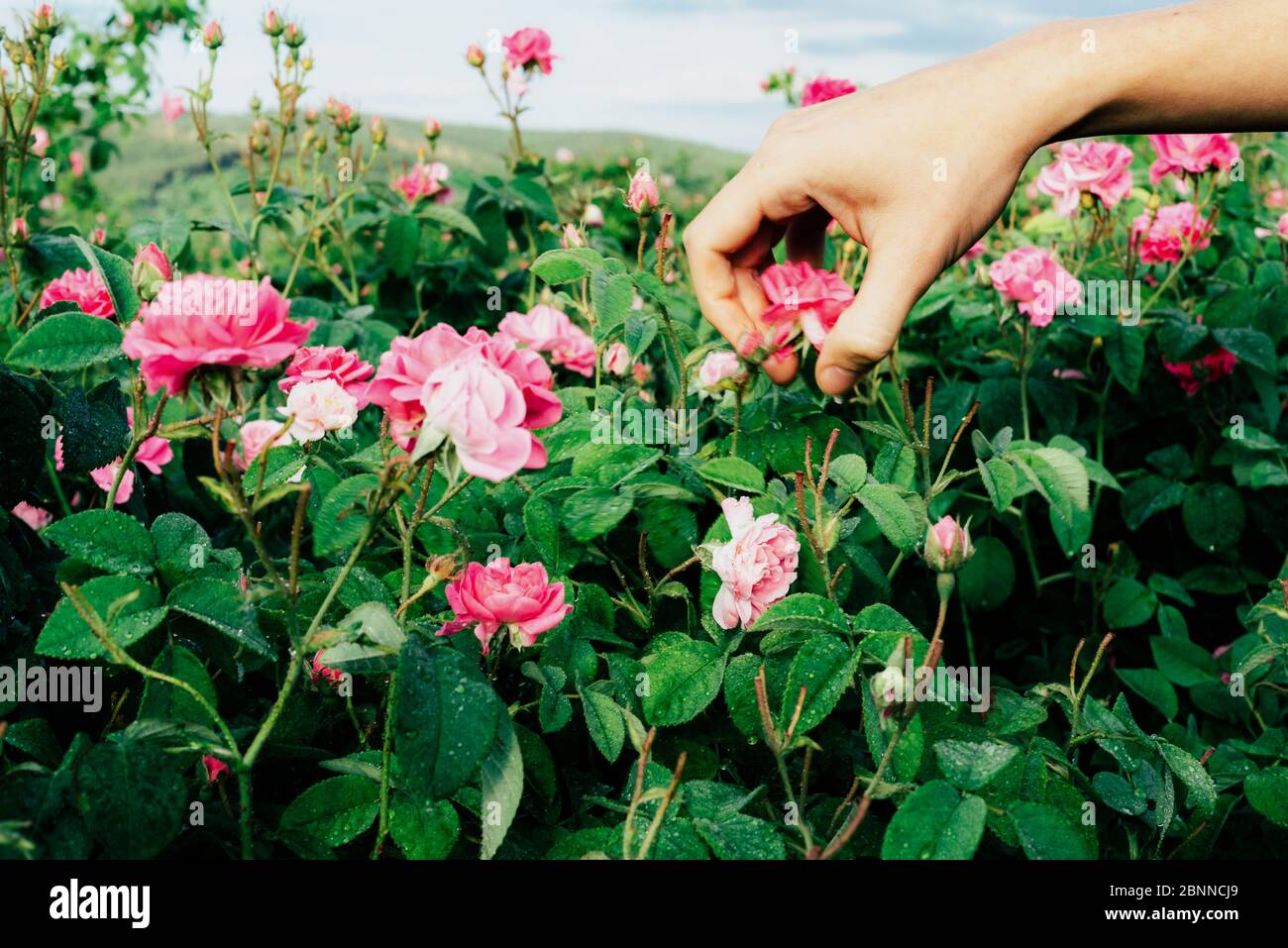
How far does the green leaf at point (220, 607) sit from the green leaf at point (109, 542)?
0.20ft

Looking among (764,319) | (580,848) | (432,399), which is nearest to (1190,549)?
(764,319)

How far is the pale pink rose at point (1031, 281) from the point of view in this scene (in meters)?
1.55

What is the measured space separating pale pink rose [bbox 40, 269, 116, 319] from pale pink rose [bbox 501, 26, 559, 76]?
1.13 meters

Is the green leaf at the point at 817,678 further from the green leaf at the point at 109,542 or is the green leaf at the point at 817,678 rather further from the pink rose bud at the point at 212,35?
the pink rose bud at the point at 212,35

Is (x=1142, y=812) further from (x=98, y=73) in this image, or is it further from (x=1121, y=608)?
(x=98, y=73)

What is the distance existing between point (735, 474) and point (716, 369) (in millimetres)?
159

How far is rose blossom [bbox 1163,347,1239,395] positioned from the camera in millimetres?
1784

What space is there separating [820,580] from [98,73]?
3.18 metres

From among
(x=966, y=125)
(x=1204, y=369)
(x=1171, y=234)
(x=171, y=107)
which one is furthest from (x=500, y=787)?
(x=171, y=107)

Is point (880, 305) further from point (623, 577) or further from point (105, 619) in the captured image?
point (105, 619)

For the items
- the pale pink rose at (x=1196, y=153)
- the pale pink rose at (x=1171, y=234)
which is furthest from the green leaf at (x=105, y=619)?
the pale pink rose at (x=1196, y=153)

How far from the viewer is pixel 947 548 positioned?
3.01 feet

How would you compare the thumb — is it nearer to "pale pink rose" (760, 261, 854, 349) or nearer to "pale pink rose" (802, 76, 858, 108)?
"pale pink rose" (760, 261, 854, 349)

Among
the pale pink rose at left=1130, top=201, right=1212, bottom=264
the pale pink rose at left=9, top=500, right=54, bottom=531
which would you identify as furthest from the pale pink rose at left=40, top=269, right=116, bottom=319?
the pale pink rose at left=1130, top=201, right=1212, bottom=264
